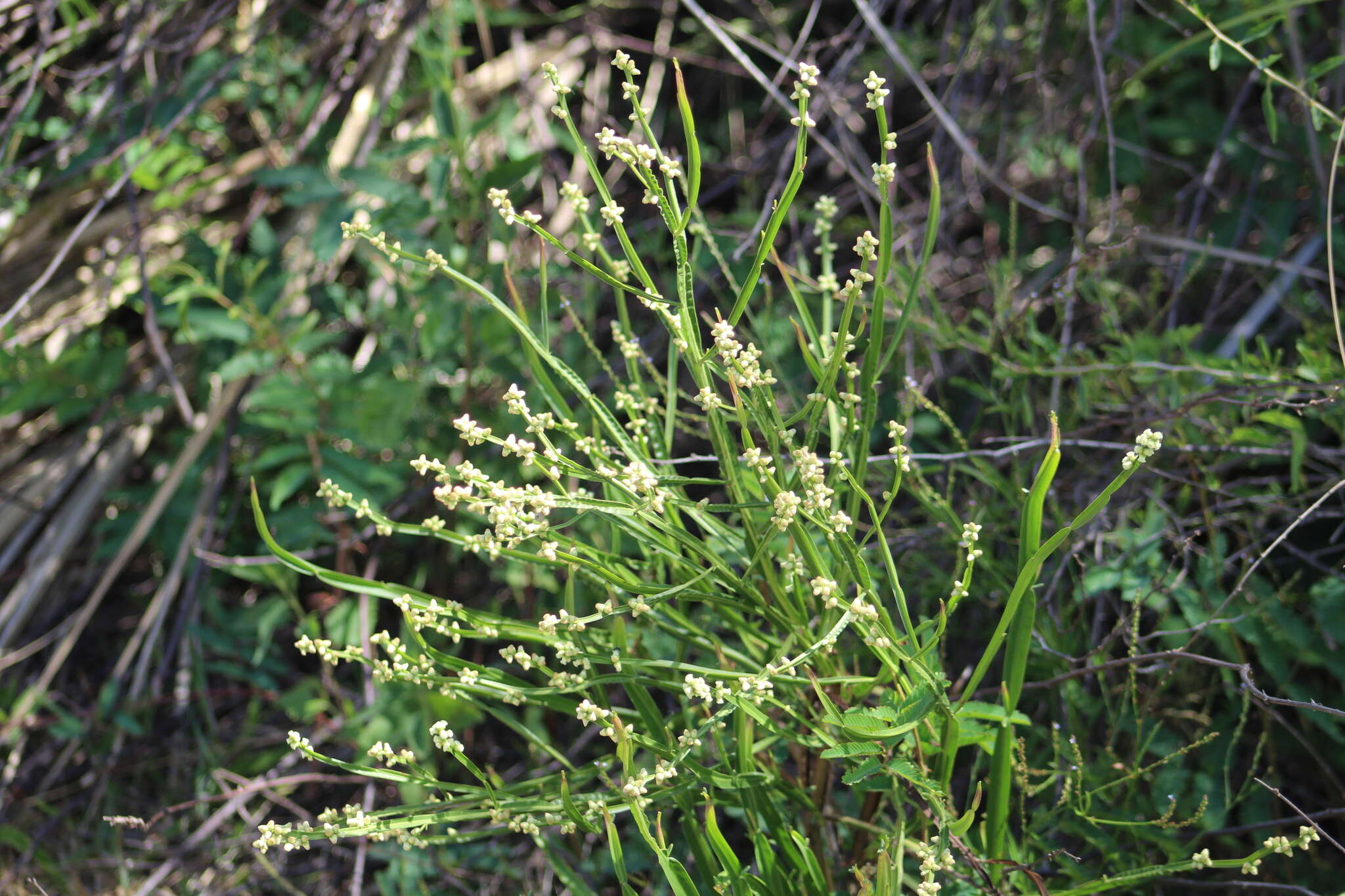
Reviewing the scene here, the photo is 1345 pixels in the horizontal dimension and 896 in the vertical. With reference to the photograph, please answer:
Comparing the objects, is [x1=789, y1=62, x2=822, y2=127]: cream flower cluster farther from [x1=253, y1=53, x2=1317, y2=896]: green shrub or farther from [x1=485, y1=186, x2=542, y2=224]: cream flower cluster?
[x1=485, y1=186, x2=542, y2=224]: cream flower cluster

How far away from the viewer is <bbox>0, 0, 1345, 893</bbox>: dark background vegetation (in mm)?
1347

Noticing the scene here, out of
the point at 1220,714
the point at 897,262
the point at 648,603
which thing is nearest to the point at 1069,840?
the point at 1220,714

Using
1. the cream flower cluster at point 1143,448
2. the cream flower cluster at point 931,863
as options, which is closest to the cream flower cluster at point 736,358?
the cream flower cluster at point 1143,448

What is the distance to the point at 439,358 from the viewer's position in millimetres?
1796

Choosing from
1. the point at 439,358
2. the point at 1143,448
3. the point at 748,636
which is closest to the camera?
the point at 1143,448

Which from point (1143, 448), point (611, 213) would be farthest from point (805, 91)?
point (1143, 448)

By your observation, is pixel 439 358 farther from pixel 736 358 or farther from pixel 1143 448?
pixel 1143 448

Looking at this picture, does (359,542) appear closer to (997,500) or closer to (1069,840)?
(997,500)

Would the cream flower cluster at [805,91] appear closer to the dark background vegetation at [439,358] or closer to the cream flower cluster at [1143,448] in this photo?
the cream flower cluster at [1143,448]

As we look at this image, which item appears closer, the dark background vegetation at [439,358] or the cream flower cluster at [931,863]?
the cream flower cluster at [931,863]

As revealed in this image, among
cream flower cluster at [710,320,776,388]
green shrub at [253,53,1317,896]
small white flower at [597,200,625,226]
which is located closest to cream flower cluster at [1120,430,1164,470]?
green shrub at [253,53,1317,896]

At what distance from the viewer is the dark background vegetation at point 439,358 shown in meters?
1.35

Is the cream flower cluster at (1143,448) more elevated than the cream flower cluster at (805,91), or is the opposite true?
the cream flower cluster at (805,91)

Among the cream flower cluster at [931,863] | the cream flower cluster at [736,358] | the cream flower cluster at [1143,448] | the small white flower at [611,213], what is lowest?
the cream flower cluster at [931,863]
